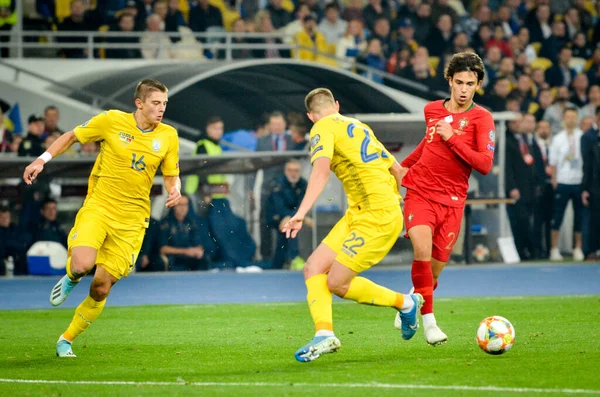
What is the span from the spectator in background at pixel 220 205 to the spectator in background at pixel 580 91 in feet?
29.0

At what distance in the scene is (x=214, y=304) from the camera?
47.1ft

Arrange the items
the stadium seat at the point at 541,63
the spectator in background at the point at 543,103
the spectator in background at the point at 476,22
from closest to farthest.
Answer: the spectator in background at the point at 543,103
the spectator in background at the point at 476,22
the stadium seat at the point at 541,63

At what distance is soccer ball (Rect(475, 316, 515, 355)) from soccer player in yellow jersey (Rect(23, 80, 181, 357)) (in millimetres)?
2742

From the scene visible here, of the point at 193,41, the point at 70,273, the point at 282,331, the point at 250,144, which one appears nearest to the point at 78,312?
the point at 70,273

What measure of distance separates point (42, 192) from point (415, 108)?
25.8ft

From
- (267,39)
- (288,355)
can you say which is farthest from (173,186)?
(267,39)

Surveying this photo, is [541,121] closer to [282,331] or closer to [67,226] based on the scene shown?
[67,226]

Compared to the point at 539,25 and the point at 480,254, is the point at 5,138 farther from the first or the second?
the point at 539,25

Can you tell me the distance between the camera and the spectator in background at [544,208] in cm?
2131

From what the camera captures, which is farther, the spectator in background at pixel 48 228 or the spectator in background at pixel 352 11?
the spectator in background at pixel 352 11

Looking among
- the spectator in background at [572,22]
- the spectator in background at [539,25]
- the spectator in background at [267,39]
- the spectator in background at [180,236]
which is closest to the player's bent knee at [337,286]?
the spectator in background at [180,236]

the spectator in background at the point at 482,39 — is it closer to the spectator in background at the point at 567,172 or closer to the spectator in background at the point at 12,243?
the spectator in background at the point at 567,172

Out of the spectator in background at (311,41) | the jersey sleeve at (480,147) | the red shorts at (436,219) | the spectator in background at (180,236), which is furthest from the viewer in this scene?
the spectator in background at (311,41)

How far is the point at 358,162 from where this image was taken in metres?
8.53
